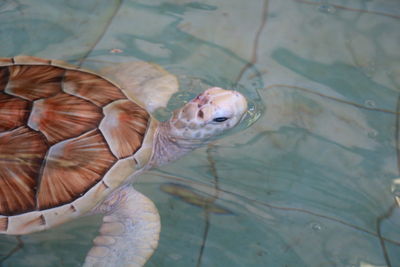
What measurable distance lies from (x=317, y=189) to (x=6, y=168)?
1.30 m

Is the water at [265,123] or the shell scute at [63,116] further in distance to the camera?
the water at [265,123]

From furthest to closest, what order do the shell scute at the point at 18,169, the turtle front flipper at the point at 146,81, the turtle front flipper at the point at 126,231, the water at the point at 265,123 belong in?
1. the turtle front flipper at the point at 146,81
2. the water at the point at 265,123
3. the turtle front flipper at the point at 126,231
4. the shell scute at the point at 18,169

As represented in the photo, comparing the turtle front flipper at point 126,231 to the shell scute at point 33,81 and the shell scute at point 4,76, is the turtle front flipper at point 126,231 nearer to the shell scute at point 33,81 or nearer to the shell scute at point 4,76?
the shell scute at point 33,81

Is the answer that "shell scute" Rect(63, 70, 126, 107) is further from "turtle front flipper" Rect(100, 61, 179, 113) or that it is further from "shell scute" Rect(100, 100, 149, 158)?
"turtle front flipper" Rect(100, 61, 179, 113)

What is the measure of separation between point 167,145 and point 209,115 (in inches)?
12.0

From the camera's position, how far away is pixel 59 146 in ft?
5.25

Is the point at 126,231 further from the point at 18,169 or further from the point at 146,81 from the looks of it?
the point at 146,81

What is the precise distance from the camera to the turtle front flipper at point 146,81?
2068 mm

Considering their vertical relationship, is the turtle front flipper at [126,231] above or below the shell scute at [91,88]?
A: below

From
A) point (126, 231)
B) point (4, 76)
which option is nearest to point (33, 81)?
point (4, 76)

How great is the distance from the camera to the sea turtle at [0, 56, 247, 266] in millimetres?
1554

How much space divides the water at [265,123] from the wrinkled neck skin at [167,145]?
88mm

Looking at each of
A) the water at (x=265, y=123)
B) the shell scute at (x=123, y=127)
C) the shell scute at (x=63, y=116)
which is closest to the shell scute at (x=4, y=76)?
the shell scute at (x=63, y=116)

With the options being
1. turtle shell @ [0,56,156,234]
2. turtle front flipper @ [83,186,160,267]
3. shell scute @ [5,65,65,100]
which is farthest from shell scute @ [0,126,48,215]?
turtle front flipper @ [83,186,160,267]
